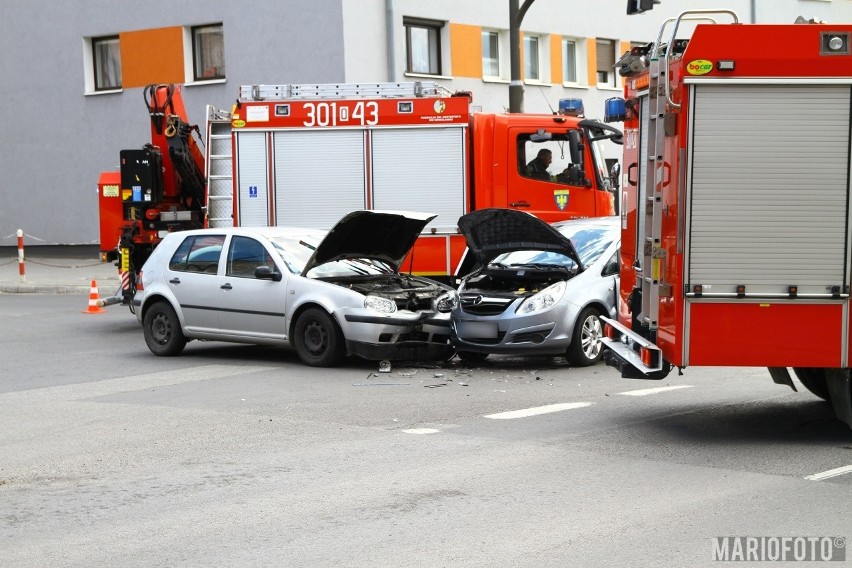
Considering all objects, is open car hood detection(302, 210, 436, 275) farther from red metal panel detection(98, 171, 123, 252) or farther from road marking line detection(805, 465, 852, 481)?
road marking line detection(805, 465, 852, 481)

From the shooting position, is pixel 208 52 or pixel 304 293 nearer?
pixel 304 293

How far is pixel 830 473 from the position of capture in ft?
25.1

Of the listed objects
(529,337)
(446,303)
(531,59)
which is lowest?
(529,337)

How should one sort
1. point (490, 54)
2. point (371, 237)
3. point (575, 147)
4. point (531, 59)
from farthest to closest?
1. point (531, 59)
2. point (490, 54)
3. point (575, 147)
4. point (371, 237)

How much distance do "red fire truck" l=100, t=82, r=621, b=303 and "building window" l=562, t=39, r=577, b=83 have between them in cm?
1792

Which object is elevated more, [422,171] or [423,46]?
[423,46]

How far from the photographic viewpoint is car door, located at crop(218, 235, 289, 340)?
44.0ft

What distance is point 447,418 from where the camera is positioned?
390 inches

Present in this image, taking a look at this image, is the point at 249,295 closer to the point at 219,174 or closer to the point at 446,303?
the point at 446,303

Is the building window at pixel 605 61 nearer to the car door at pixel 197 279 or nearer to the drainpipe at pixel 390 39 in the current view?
the drainpipe at pixel 390 39

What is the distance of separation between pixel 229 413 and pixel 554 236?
13.9 feet

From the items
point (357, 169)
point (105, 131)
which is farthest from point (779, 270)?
point (105, 131)

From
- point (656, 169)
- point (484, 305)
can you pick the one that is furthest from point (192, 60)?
point (656, 169)

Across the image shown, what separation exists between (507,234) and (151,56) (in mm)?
20322
